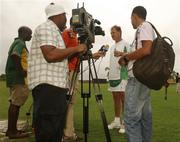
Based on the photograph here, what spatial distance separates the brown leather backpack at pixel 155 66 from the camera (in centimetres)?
555

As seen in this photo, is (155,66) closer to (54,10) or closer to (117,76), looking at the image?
(54,10)

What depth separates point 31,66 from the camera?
4.80m

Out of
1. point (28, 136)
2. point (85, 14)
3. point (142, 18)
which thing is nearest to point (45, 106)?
point (85, 14)

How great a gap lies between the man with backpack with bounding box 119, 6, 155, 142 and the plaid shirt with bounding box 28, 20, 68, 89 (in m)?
1.21

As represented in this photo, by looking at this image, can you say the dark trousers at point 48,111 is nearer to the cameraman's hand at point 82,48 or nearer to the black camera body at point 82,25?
the cameraman's hand at point 82,48

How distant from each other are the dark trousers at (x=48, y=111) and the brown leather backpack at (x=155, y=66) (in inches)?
49.6

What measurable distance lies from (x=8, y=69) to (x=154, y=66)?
3.38 meters

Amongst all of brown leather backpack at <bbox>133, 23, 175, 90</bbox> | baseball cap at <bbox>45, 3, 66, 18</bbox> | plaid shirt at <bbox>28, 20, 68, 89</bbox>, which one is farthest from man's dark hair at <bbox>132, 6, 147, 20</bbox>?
plaid shirt at <bbox>28, 20, 68, 89</bbox>

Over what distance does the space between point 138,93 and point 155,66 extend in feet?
1.47

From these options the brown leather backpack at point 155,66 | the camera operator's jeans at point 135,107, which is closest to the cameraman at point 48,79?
the brown leather backpack at point 155,66

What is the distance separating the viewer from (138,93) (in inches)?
229

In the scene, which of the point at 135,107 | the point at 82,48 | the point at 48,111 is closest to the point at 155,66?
the point at 135,107

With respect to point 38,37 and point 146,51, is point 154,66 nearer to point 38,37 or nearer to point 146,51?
point 146,51

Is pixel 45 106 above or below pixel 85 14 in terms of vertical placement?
below
